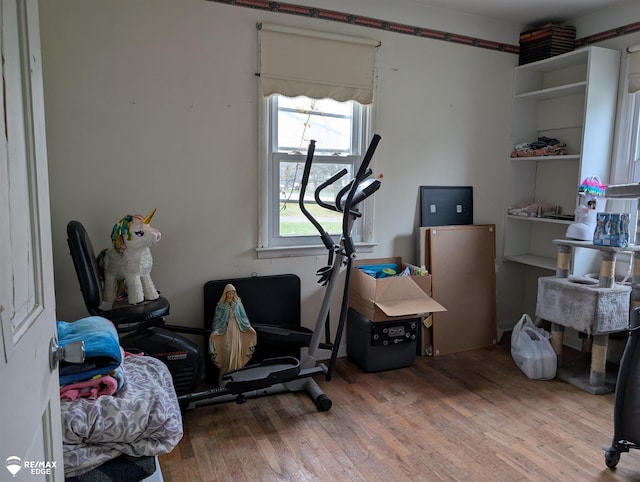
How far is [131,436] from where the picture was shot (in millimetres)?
1399

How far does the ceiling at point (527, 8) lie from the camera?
10.6ft

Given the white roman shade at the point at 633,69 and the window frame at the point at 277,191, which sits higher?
the white roman shade at the point at 633,69

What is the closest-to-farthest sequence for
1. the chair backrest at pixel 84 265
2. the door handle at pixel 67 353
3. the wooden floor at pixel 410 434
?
the door handle at pixel 67 353 < the wooden floor at pixel 410 434 < the chair backrest at pixel 84 265

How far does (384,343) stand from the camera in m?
3.09

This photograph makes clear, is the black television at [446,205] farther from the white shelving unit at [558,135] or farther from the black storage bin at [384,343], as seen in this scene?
the black storage bin at [384,343]

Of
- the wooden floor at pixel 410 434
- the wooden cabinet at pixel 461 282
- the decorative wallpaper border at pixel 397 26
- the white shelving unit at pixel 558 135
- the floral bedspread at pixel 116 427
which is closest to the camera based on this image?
the floral bedspread at pixel 116 427

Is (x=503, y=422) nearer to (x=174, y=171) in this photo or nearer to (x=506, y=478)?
(x=506, y=478)

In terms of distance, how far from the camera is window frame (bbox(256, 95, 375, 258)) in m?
2.96

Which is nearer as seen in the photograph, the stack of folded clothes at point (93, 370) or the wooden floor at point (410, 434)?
the stack of folded clothes at point (93, 370)

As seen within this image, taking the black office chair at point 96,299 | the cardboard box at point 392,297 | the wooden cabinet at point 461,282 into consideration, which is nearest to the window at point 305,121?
the cardboard box at point 392,297

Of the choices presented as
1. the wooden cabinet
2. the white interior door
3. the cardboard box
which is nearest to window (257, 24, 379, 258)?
the cardboard box

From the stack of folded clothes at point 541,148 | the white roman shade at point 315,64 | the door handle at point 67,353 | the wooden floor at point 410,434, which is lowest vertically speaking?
the wooden floor at point 410,434

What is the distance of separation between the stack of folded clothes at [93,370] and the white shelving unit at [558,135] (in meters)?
3.08

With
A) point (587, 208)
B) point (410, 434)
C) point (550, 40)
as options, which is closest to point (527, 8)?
point (550, 40)
